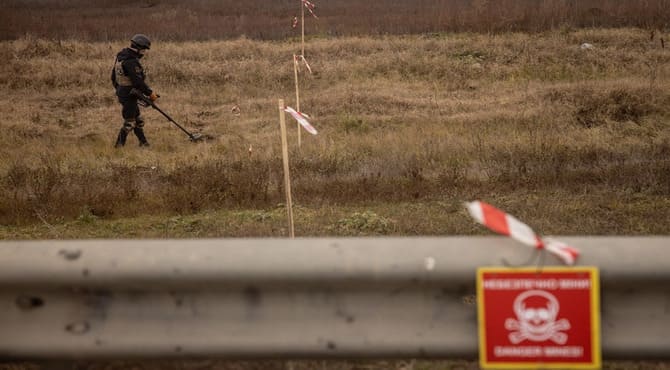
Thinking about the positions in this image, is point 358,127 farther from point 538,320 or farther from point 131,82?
point 538,320

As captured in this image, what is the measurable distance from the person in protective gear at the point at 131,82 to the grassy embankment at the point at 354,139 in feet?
1.76

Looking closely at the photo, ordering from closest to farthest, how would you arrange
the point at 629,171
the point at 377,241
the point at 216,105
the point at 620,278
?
the point at 620,278
the point at 377,241
the point at 629,171
the point at 216,105

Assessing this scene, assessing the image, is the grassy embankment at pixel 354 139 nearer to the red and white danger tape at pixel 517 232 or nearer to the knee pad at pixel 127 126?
the knee pad at pixel 127 126

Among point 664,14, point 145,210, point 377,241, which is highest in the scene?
point 664,14

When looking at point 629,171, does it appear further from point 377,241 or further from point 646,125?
point 377,241

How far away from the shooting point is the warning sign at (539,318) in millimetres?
2725

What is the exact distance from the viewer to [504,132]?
1352 cm

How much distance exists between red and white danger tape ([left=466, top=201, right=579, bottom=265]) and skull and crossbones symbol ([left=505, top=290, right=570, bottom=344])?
0.53 ft

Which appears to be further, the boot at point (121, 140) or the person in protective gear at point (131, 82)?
the boot at point (121, 140)

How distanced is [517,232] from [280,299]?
0.91 metres

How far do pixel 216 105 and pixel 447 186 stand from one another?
392 inches

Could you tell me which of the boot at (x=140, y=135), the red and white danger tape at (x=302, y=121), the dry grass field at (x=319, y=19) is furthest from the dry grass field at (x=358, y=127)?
the red and white danger tape at (x=302, y=121)

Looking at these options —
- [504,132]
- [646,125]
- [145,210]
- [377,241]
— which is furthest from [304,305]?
[646,125]

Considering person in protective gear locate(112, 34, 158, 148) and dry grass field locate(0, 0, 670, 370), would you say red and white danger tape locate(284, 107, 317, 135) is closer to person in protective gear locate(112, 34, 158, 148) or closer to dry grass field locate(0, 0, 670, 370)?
dry grass field locate(0, 0, 670, 370)
